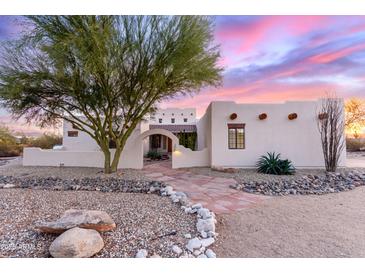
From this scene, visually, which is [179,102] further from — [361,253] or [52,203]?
[361,253]

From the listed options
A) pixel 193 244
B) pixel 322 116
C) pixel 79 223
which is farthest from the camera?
pixel 322 116

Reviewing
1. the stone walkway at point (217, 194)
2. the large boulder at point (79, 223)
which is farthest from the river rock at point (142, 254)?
the stone walkway at point (217, 194)

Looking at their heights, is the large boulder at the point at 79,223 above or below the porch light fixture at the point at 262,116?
below

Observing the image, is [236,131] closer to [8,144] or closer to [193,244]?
[193,244]

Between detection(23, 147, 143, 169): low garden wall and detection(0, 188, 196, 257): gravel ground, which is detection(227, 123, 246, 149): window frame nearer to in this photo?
detection(23, 147, 143, 169): low garden wall

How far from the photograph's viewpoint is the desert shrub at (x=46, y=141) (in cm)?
1093

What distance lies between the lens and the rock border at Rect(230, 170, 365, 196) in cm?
527

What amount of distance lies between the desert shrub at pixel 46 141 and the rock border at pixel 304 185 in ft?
Result: 36.6

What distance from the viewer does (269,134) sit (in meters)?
8.91

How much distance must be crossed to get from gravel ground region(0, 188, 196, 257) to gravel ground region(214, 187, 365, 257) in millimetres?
685

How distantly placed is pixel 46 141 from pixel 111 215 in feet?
40.2

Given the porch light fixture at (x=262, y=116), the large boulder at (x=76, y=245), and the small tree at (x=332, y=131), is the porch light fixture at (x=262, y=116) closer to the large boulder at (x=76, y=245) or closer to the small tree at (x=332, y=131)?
the small tree at (x=332, y=131)

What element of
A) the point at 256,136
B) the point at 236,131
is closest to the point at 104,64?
the point at 236,131
